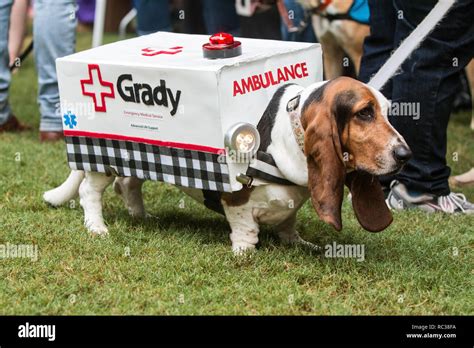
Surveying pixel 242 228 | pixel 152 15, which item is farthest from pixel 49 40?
pixel 242 228

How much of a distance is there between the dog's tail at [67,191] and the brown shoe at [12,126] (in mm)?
1974

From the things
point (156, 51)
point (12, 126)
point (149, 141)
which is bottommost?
point (12, 126)

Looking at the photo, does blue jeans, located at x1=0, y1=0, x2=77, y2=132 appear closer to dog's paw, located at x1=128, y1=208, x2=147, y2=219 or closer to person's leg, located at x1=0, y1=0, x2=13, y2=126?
person's leg, located at x1=0, y1=0, x2=13, y2=126

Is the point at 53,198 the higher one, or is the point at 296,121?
the point at 296,121

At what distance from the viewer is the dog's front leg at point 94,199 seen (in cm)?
406

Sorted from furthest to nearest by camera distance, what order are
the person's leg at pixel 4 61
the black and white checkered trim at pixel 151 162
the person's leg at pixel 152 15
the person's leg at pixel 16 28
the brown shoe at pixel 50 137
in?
1. the person's leg at pixel 16 28
2. the person's leg at pixel 152 15
3. the person's leg at pixel 4 61
4. the brown shoe at pixel 50 137
5. the black and white checkered trim at pixel 151 162

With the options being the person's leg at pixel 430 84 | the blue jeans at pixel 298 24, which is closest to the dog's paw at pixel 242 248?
the person's leg at pixel 430 84

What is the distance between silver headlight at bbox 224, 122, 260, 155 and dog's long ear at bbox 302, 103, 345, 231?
0.21 m

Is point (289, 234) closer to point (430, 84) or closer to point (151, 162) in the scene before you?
point (151, 162)

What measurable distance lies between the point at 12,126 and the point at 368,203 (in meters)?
3.45

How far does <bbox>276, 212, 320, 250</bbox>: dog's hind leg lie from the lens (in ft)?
12.9

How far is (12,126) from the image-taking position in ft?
20.9

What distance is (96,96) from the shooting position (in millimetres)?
3777

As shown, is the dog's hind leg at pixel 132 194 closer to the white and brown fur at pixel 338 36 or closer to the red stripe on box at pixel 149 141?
the red stripe on box at pixel 149 141
